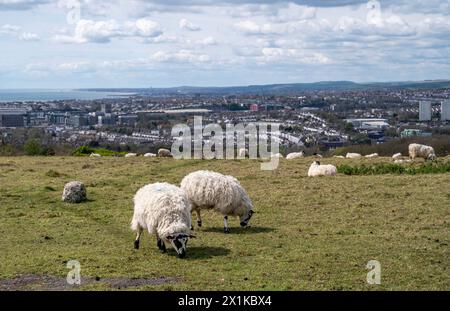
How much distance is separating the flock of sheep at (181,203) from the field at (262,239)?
440 mm

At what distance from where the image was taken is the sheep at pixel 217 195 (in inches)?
719

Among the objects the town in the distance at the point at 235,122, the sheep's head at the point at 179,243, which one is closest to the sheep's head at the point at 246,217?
the sheep's head at the point at 179,243

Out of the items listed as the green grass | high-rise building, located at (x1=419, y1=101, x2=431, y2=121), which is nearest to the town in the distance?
high-rise building, located at (x1=419, y1=101, x2=431, y2=121)

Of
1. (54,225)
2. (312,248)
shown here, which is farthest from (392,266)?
(54,225)

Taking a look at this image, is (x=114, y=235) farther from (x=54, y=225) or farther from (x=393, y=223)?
(x=393, y=223)

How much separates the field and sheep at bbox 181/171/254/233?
1.85ft

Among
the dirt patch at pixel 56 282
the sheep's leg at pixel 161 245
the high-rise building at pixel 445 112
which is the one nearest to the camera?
the dirt patch at pixel 56 282

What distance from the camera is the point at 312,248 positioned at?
15.5 metres

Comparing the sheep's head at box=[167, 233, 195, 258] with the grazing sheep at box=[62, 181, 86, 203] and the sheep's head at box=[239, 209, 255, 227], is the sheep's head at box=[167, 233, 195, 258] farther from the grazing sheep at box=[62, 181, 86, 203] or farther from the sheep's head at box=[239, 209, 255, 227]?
the grazing sheep at box=[62, 181, 86, 203]

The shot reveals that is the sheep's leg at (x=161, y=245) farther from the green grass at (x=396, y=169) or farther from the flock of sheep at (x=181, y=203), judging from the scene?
the green grass at (x=396, y=169)

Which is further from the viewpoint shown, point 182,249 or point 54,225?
point 54,225

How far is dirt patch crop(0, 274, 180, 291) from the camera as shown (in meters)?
12.3

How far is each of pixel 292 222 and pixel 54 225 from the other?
270 inches

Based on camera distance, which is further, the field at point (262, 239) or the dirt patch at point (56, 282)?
the field at point (262, 239)
